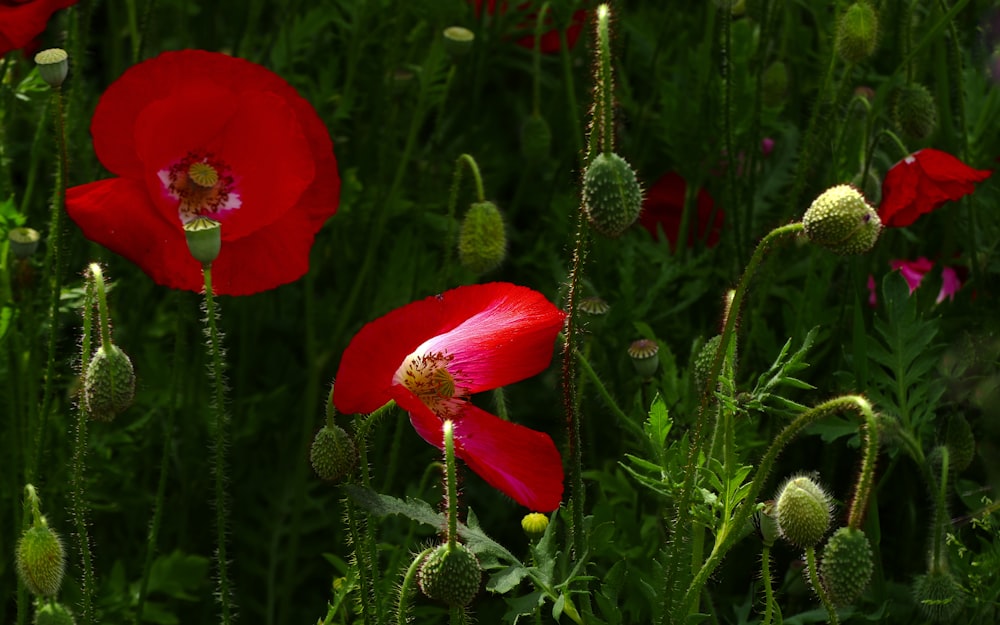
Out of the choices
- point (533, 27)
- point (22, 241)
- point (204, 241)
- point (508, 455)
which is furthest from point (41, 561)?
point (533, 27)

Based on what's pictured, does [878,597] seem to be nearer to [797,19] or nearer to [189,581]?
[189,581]

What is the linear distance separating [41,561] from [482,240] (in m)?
0.61

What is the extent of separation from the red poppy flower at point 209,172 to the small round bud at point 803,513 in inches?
23.7

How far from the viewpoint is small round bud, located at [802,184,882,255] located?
1152 millimetres

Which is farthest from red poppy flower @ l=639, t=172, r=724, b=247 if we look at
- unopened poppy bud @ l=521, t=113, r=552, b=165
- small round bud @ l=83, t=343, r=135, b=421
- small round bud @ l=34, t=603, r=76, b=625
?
small round bud @ l=34, t=603, r=76, b=625

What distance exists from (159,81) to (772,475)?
80 centimetres

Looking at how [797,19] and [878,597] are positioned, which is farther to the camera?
[797,19]

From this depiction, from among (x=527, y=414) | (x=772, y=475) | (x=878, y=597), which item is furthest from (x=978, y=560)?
(x=527, y=414)

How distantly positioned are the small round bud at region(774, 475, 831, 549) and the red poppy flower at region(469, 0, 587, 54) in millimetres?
1277

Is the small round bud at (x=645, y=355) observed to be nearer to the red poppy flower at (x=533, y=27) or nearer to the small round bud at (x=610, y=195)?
the small round bud at (x=610, y=195)

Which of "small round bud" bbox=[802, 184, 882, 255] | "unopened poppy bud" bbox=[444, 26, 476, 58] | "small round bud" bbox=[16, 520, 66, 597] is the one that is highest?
"small round bud" bbox=[802, 184, 882, 255]

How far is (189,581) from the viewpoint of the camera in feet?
5.84

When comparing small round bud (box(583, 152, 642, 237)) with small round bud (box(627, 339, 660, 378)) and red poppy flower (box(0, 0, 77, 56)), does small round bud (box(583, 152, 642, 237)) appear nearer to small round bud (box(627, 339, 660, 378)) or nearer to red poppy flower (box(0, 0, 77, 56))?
small round bud (box(627, 339, 660, 378))

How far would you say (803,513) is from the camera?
1.11m
